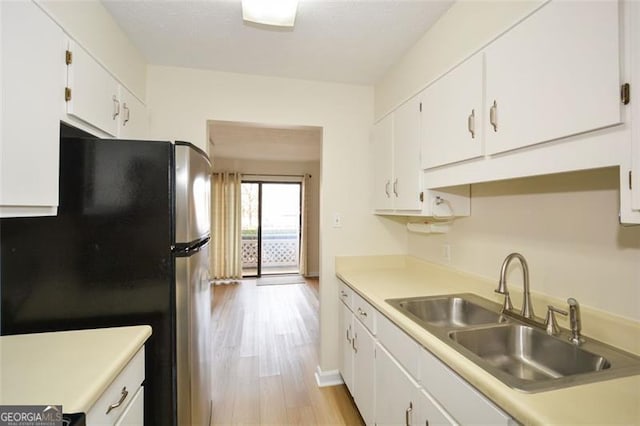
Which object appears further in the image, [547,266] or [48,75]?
[547,266]

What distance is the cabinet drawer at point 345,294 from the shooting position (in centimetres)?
208

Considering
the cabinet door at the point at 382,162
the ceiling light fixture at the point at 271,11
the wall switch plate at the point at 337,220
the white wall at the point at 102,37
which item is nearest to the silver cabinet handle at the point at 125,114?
the white wall at the point at 102,37

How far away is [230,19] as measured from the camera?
5.38ft

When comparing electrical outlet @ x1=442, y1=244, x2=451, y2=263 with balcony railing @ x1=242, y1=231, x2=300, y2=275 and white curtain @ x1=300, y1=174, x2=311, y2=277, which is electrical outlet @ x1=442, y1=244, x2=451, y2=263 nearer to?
white curtain @ x1=300, y1=174, x2=311, y2=277

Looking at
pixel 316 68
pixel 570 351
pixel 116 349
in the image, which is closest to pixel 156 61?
pixel 316 68

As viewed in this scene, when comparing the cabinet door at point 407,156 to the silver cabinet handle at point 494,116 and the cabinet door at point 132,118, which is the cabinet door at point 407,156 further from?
the cabinet door at point 132,118

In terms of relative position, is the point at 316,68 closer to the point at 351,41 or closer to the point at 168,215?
the point at 351,41

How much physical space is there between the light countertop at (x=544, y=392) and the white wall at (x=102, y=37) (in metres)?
1.87

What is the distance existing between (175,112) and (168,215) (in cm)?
124

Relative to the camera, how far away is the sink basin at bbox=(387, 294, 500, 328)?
154cm

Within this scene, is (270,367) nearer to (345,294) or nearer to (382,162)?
(345,294)

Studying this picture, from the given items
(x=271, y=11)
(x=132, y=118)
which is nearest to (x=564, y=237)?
(x=271, y=11)

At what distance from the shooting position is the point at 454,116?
1.41 meters

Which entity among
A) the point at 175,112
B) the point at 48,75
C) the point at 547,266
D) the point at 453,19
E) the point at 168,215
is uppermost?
the point at 453,19
